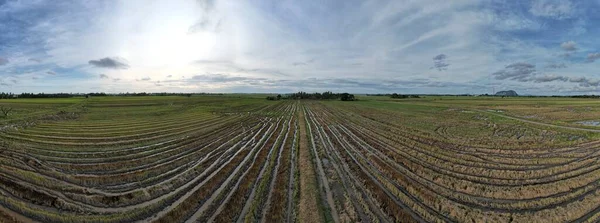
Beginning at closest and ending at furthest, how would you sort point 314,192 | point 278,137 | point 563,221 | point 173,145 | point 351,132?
point 563,221, point 314,192, point 173,145, point 278,137, point 351,132

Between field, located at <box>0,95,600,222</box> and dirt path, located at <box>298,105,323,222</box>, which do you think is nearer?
dirt path, located at <box>298,105,323,222</box>

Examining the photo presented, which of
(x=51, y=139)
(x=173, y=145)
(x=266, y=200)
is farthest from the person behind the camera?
(x=51, y=139)

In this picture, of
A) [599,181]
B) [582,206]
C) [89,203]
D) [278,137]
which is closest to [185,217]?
[89,203]

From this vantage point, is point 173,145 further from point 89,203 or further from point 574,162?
point 574,162

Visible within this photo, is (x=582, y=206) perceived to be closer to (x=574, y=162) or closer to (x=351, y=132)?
(x=574, y=162)

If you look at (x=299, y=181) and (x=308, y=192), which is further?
(x=299, y=181)

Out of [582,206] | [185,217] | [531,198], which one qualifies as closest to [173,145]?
[185,217]

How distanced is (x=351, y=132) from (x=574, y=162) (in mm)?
16294

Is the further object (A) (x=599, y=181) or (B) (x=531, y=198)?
(A) (x=599, y=181)

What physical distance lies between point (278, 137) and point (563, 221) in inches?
762

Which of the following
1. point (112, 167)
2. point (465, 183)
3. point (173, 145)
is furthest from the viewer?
point (173, 145)

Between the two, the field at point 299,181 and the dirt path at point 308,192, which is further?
the field at point 299,181

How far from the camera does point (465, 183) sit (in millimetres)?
11820

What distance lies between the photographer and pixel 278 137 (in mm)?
24609
